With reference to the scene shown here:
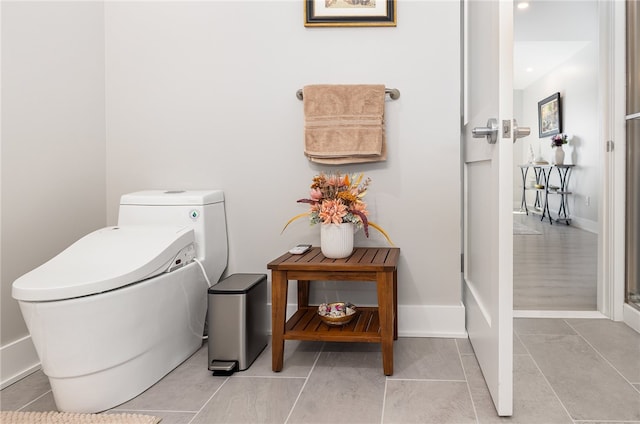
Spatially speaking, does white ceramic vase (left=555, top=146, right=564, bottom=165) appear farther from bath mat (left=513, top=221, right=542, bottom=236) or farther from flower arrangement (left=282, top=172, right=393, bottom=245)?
flower arrangement (left=282, top=172, right=393, bottom=245)

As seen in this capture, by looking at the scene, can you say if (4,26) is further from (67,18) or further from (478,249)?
(478,249)

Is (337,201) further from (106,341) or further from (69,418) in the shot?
(69,418)

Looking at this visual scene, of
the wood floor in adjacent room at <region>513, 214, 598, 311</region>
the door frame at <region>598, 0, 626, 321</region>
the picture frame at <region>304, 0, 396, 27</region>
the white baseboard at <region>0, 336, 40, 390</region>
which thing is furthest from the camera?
the wood floor in adjacent room at <region>513, 214, 598, 311</region>

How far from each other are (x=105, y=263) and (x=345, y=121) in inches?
42.2

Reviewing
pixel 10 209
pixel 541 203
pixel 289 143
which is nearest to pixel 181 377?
pixel 10 209

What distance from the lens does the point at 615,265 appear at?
2109mm

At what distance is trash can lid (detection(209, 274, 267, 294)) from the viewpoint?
64.6 inches

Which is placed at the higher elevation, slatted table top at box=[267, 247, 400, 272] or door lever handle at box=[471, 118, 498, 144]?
door lever handle at box=[471, 118, 498, 144]

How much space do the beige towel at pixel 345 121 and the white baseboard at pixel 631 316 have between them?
4.35 feet

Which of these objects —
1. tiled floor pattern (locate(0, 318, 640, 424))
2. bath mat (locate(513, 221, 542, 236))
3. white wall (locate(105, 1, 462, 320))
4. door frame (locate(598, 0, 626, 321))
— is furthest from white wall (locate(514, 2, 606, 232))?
tiled floor pattern (locate(0, 318, 640, 424))

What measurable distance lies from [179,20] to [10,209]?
1.08m

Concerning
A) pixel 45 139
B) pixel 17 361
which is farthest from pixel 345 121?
pixel 17 361

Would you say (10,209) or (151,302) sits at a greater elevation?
(10,209)

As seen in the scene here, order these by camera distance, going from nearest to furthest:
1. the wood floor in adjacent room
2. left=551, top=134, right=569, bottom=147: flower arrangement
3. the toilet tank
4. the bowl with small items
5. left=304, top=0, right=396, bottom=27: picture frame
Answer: the bowl with small items < the toilet tank < left=304, top=0, right=396, bottom=27: picture frame < the wood floor in adjacent room < left=551, top=134, right=569, bottom=147: flower arrangement
